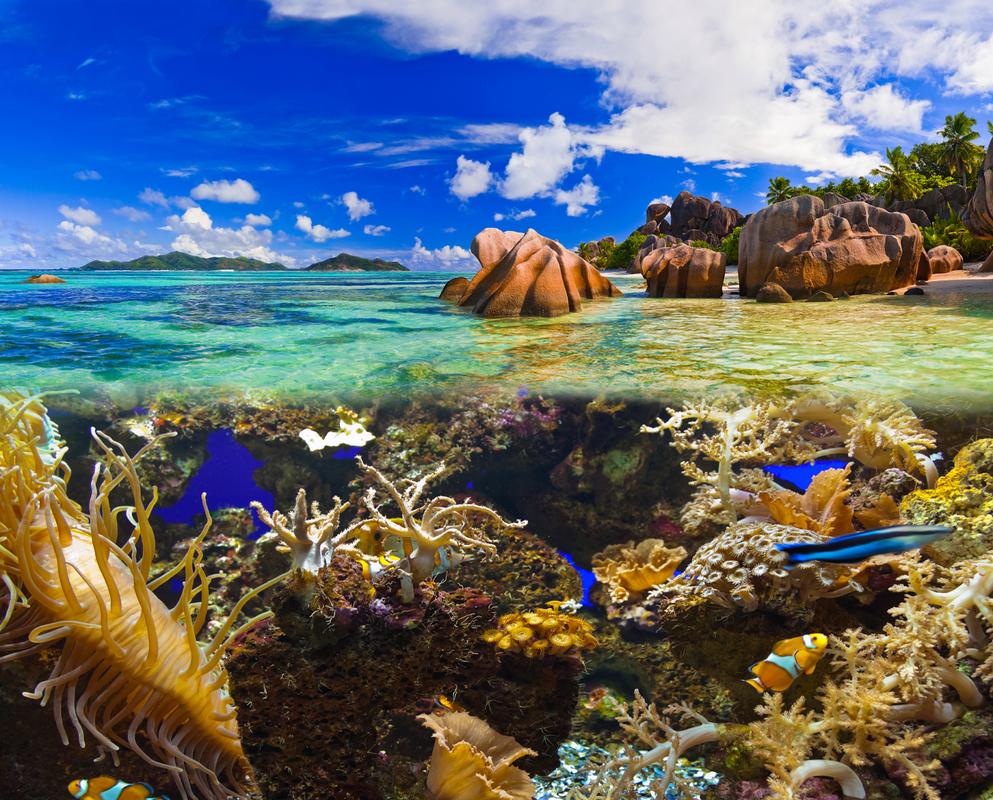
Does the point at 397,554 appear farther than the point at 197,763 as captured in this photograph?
Yes

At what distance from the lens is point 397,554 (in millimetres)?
4133

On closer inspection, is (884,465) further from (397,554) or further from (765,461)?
(397,554)

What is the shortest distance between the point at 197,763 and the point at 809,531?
11.5 feet

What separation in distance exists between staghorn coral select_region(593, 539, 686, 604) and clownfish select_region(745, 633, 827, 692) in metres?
1.35

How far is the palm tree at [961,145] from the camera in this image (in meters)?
40.2

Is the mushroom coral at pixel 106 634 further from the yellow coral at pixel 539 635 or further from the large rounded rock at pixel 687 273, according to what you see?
the large rounded rock at pixel 687 273

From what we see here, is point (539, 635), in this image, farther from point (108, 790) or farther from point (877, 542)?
point (108, 790)

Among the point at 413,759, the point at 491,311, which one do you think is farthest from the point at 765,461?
the point at 491,311

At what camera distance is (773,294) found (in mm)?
10547

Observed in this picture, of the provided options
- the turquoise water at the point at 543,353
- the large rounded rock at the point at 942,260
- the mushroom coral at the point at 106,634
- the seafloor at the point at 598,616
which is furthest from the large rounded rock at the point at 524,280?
the large rounded rock at the point at 942,260

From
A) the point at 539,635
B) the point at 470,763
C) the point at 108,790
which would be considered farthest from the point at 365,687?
the point at 108,790

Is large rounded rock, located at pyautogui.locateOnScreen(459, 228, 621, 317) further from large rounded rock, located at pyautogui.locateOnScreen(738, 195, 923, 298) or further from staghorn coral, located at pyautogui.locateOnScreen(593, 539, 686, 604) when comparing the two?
staghorn coral, located at pyautogui.locateOnScreen(593, 539, 686, 604)

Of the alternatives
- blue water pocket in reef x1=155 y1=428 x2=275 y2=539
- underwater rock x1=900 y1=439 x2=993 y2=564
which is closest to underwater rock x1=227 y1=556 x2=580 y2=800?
blue water pocket in reef x1=155 y1=428 x2=275 y2=539

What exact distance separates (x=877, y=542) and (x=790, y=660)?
0.95m
